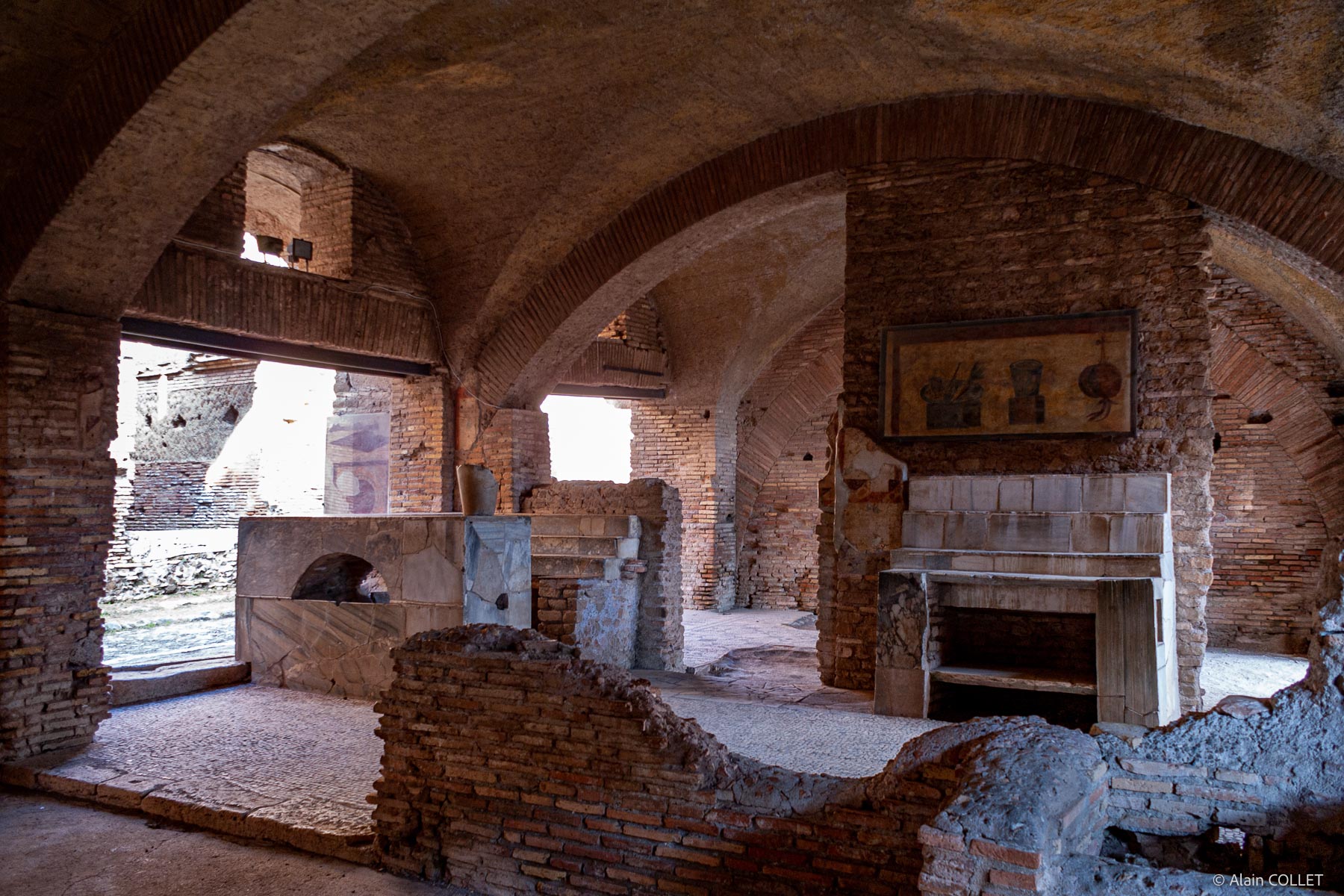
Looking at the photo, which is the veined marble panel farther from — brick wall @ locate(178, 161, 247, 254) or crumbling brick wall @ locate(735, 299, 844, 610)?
crumbling brick wall @ locate(735, 299, 844, 610)

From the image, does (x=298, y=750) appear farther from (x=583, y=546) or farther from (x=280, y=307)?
(x=280, y=307)

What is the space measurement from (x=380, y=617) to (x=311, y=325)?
3.09m

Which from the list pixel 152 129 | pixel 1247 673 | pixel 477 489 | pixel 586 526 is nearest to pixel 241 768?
pixel 477 489

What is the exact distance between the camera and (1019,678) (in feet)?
18.0

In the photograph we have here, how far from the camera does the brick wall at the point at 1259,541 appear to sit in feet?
32.8

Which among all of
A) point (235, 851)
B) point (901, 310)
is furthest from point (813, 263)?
point (235, 851)

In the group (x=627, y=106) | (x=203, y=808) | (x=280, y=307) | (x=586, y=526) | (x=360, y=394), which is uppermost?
(x=627, y=106)

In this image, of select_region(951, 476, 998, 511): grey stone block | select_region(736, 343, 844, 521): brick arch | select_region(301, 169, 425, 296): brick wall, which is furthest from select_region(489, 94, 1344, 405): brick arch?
select_region(736, 343, 844, 521): brick arch

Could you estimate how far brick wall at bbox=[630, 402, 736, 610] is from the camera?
42.3 ft

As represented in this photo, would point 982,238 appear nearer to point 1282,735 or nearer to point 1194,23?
point 1194,23

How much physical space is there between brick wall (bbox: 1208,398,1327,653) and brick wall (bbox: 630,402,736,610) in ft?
19.7

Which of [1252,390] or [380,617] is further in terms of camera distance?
[1252,390]

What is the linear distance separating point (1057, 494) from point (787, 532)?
25.1 ft

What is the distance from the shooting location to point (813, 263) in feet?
37.7
